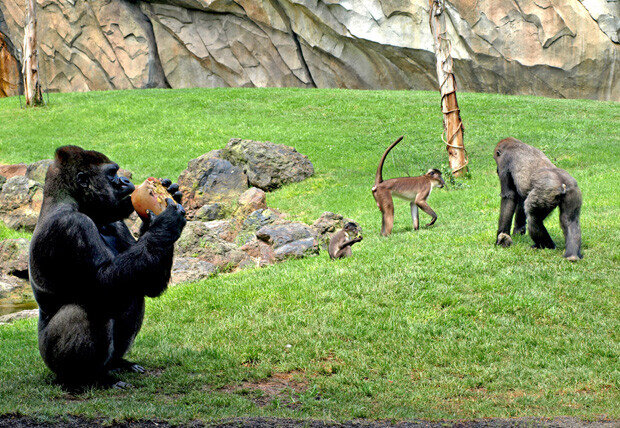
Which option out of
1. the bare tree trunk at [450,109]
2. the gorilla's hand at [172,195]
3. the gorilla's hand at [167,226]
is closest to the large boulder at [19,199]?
the bare tree trunk at [450,109]

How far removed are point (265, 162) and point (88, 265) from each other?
13.2 m

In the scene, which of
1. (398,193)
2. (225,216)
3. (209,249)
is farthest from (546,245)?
(225,216)

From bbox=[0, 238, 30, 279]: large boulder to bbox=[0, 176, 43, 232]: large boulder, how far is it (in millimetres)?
3481

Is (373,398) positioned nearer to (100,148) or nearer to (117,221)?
(117,221)

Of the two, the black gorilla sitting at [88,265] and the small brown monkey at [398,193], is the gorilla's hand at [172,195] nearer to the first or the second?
the black gorilla sitting at [88,265]

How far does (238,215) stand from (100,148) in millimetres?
10969

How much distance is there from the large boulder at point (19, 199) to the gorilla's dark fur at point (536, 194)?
12723 millimetres

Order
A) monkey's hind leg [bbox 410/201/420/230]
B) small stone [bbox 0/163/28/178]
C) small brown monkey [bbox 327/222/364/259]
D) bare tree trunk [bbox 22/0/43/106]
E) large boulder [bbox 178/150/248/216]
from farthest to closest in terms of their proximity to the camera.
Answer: bare tree trunk [bbox 22/0/43/106] → small stone [bbox 0/163/28/178] → large boulder [bbox 178/150/248/216] → monkey's hind leg [bbox 410/201/420/230] → small brown monkey [bbox 327/222/364/259]

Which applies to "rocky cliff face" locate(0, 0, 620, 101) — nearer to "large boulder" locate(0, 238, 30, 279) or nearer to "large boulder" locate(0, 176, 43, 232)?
"large boulder" locate(0, 176, 43, 232)

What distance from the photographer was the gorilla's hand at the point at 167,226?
4.92 meters

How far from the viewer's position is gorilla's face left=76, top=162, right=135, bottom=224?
5230mm

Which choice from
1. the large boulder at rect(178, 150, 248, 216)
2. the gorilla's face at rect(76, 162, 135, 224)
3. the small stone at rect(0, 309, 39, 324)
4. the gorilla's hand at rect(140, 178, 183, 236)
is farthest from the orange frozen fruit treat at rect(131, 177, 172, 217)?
the large boulder at rect(178, 150, 248, 216)

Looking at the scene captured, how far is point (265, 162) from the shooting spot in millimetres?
17922

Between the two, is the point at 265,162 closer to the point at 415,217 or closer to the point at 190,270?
the point at 415,217
